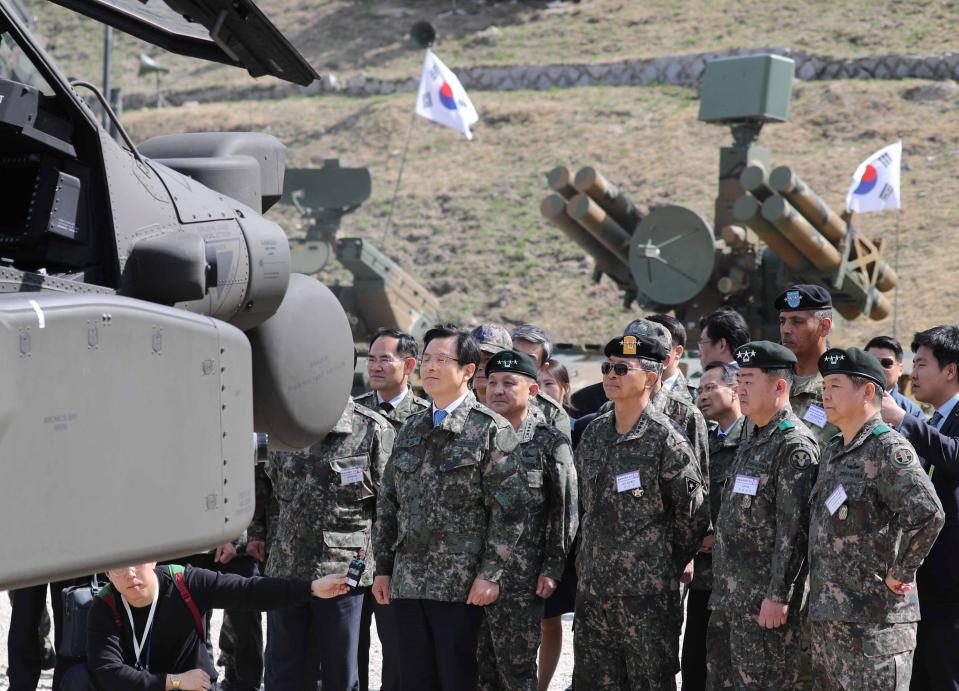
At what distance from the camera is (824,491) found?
208 inches

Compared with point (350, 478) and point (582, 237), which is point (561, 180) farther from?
point (350, 478)

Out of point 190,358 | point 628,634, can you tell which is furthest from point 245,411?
point 628,634

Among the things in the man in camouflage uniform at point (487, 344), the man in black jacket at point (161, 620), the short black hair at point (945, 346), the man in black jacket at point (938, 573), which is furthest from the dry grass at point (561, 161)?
the man in black jacket at point (161, 620)

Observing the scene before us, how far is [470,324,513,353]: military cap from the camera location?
7.03m

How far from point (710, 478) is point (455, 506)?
1240 mm

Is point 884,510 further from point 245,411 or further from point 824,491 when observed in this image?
point 245,411

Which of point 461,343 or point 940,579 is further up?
point 461,343

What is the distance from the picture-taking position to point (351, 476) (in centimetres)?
660

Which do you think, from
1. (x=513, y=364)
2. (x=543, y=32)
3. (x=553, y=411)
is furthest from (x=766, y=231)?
(x=543, y=32)

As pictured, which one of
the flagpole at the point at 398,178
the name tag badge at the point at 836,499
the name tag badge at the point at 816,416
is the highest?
the flagpole at the point at 398,178

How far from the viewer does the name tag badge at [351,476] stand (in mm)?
6586

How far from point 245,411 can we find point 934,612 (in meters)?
3.31

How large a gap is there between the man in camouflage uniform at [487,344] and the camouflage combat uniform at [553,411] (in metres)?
0.29

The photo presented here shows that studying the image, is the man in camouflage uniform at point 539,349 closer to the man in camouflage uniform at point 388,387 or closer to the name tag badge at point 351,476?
the man in camouflage uniform at point 388,387
